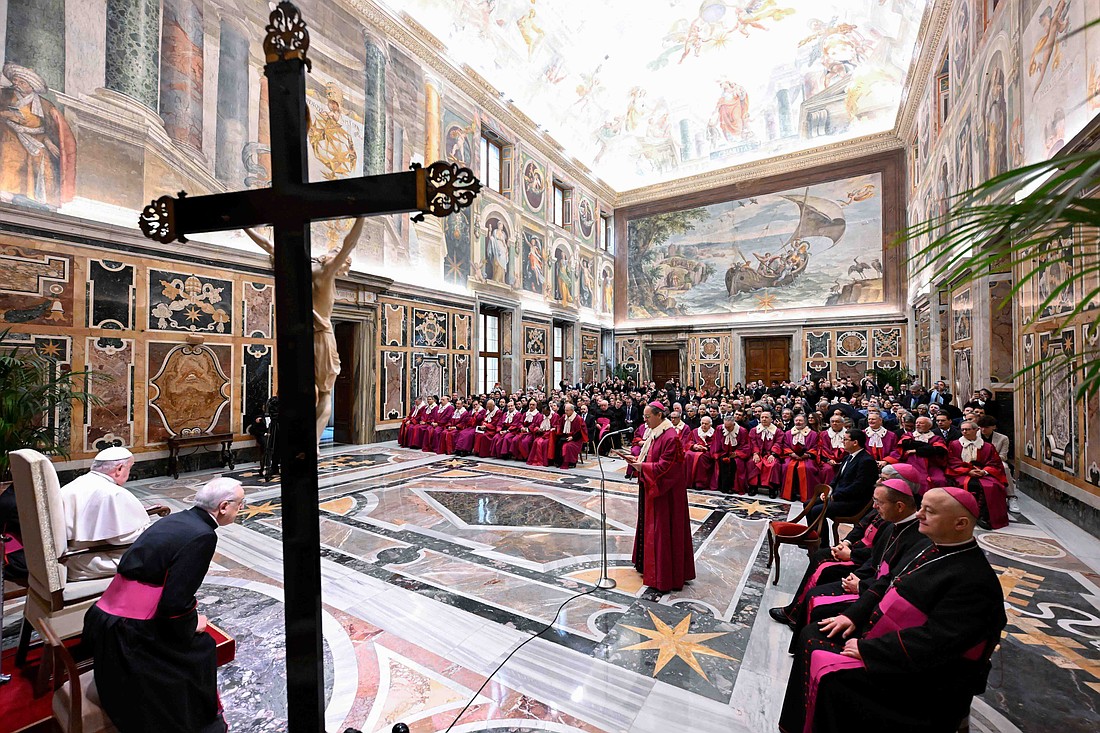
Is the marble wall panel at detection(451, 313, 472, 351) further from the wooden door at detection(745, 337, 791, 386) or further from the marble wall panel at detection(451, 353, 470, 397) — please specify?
the wooden door at detection(745, 337, 791, 386)

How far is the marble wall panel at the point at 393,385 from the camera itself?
12.9m

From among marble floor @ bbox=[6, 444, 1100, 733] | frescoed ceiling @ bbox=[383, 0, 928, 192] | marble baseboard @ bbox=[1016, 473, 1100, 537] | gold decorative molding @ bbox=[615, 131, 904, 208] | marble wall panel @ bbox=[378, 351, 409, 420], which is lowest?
marble floor @ bbox=[6, 444, 1100, 733]

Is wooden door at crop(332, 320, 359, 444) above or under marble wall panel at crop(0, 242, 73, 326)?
under

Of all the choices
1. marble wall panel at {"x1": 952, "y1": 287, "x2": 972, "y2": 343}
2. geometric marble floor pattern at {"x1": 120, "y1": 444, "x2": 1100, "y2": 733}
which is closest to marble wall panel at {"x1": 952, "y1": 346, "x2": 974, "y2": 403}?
marble wall panel at {"x1": 952, "y1": 287, "x2": 972, "y2": 343}

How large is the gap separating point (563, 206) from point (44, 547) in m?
20.8

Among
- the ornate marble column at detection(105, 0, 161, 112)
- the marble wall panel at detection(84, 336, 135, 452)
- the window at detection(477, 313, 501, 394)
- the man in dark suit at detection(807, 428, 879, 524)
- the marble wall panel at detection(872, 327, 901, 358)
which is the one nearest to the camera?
the man in dark suit at detection(807, 428, 879, 524)

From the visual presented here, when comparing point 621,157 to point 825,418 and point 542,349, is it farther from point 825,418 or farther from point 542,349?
point 825,418

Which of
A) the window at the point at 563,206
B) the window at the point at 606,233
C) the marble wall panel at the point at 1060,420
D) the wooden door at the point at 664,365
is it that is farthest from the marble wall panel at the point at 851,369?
the marble wall panel at the point at 1060,420

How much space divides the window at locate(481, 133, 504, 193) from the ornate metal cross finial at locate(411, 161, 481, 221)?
16068 mm

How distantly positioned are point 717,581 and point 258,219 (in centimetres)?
460

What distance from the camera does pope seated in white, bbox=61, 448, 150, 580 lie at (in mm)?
3174

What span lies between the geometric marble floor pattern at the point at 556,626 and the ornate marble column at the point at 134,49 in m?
7.47

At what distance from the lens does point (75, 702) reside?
222 cm

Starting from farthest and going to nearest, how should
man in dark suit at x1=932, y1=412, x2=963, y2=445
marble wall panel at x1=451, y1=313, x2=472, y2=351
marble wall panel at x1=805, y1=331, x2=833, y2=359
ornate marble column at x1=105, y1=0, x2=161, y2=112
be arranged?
marble wall panel at x1=805, y1=331, x2=833, y2=359 < marble wall panel at x1=451, y1=313, x2=472, y2=351 < ornate marble column at x1=105, y1=0, x2=161, y2=112 < man in dark suit at x1=932, y1=412, x2=963, y2=445
